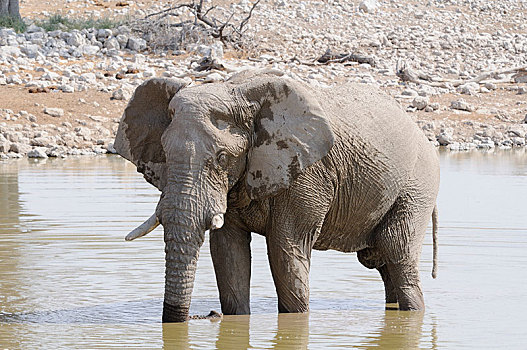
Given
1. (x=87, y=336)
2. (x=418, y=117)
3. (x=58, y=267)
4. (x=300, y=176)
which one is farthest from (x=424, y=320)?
(x=418, y=117)

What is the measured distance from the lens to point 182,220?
594 centimetres

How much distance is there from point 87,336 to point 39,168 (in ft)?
36.0

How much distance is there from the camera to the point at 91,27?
26578 mm

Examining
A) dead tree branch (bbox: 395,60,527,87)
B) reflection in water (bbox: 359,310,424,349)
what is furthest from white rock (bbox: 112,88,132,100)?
reflection in water (bbox: 359,310,424,349)

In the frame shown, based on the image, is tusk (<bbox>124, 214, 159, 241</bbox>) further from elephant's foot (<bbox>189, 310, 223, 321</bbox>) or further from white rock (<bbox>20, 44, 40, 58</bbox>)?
white rock (<bbox>20, 44, 40, 58</bbox>)

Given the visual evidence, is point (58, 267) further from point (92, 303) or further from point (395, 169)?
point (395, 169)

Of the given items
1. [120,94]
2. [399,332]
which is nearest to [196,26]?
[120,94]

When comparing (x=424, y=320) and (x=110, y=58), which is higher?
(x=110, y=58)

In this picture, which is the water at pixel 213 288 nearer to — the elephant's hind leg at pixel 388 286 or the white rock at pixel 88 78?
the elephant's hind leg at pixel 388 286

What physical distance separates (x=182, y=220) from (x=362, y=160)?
4.92ft

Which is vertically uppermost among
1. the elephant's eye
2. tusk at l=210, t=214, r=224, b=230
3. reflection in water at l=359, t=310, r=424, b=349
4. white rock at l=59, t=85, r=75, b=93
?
white rock at l=59, t=85, r=75, b=93

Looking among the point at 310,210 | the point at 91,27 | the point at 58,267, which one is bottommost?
the point at 58,267

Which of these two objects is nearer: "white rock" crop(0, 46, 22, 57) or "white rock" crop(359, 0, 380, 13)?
"white rock" crop(0, 46, 22, 57)

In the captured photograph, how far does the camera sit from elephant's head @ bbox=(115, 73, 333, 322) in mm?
6000
